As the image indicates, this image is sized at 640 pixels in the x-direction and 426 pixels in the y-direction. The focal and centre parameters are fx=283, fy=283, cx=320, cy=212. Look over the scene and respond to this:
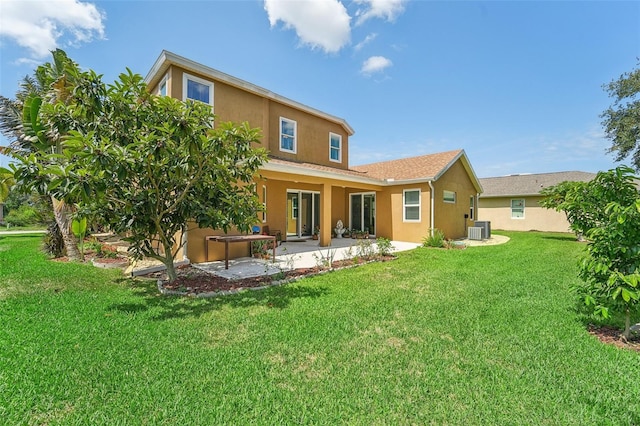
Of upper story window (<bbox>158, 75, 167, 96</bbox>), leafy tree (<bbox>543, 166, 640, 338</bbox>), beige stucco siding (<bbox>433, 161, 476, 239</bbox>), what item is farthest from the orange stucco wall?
leafy tree (<bbox>543, 166, 640, 338</bbox>)

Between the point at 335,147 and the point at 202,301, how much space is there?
13.5 m

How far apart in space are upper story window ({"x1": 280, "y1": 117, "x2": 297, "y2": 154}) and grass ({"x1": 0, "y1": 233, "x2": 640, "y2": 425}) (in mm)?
9596

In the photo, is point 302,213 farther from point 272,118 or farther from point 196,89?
point 196,89

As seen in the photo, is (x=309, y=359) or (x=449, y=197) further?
(x=449, y=197)

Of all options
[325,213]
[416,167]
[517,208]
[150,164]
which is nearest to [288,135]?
[325,213]

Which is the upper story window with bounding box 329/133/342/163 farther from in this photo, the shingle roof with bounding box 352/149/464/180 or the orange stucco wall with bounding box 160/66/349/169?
the shingle roof with bounding box 352/149/464/180

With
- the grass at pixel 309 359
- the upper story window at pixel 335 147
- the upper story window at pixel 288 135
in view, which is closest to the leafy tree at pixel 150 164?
the grass at pixel 309 359

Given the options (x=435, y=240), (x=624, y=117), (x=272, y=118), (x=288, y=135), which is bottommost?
(x=435, y=240)

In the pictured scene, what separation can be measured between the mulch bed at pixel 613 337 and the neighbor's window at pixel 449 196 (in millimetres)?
12508

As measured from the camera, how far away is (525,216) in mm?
24984

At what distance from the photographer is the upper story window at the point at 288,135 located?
14289 mm

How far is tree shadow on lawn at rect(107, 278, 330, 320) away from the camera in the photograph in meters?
5.11

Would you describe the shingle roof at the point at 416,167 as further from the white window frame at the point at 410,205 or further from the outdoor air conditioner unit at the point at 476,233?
the outdoor air conditioner unit at the point at 476,233

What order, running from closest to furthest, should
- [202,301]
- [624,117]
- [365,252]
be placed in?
[202,301] → [365,252] → [624,117]
